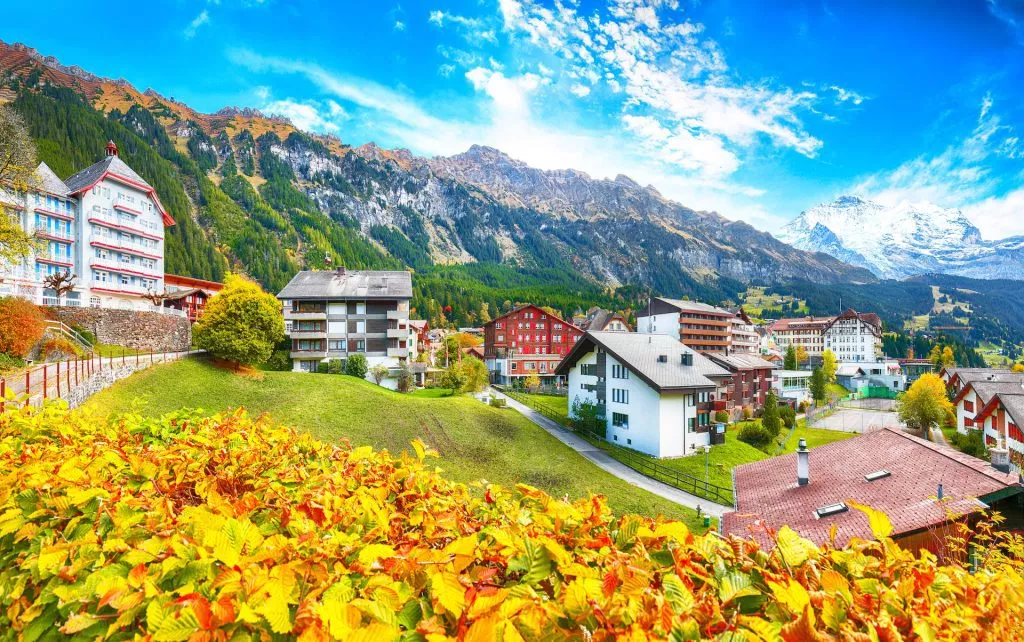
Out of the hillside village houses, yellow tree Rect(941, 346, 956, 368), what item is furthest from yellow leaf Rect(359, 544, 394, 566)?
yellow tree Rect(941, 346, 956, 368)

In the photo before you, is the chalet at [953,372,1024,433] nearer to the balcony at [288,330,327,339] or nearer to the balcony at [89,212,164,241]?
the balcony at [288,330,327,339]

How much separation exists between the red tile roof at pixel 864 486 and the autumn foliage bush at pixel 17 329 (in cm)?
3102

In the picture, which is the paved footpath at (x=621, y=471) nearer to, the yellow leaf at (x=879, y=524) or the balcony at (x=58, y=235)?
the yellow leaf at (x=879, y=524)

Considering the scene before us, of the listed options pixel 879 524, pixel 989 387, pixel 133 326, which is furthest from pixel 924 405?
pixel 133 326

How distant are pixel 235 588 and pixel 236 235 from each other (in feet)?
576

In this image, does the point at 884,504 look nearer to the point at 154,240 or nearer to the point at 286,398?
the point at 286,398

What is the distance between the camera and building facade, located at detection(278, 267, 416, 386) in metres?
44.9

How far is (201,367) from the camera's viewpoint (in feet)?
100

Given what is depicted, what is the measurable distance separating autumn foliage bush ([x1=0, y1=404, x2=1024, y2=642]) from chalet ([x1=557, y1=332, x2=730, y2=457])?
100.0 feet

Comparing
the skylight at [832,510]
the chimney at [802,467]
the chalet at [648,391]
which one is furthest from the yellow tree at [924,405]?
the skylight at [832,510]

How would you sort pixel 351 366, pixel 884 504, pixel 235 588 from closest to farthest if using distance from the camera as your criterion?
pixel 235 588 → pixel 884 504 → pixel 351 366

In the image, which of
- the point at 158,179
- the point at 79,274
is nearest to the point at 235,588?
the point at 79,274

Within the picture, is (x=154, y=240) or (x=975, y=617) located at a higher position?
(x=154, y=240)

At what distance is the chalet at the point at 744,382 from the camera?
164 ft
